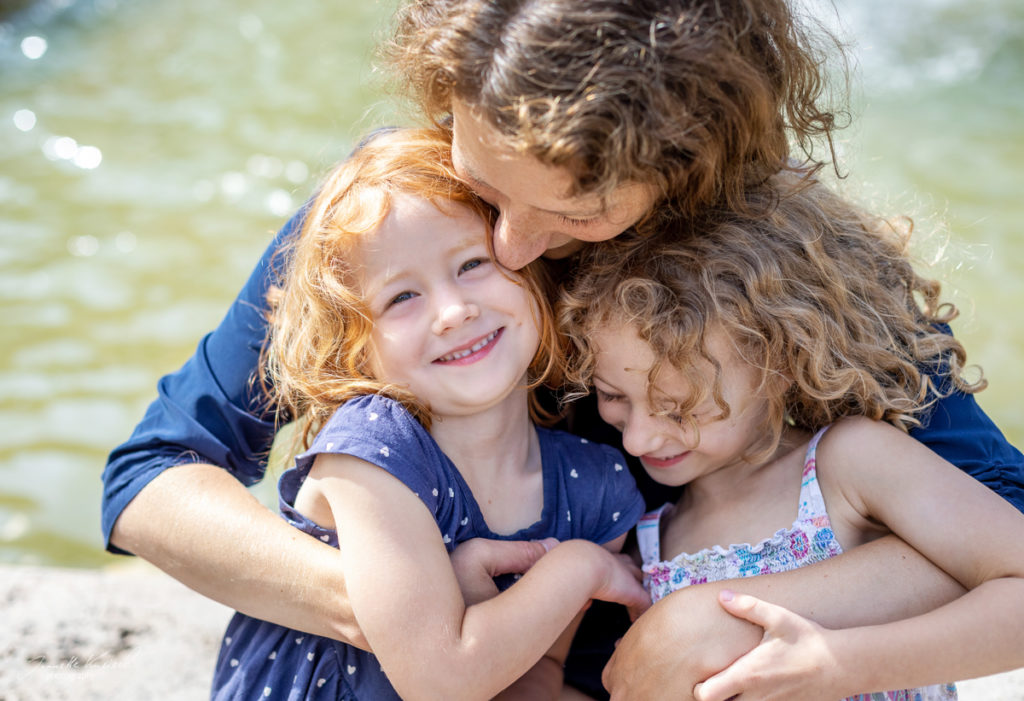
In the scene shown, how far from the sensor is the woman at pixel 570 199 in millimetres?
1546

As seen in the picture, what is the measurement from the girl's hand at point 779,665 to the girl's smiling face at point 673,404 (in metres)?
0.36

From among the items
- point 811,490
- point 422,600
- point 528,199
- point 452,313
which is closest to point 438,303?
point 452,313

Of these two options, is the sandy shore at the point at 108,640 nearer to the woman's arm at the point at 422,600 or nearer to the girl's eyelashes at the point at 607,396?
the woman's arm at the point at 422,600

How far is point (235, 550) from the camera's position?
1925 mm

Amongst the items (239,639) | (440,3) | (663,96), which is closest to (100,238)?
(239,639)

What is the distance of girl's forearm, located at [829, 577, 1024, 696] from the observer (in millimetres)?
1695

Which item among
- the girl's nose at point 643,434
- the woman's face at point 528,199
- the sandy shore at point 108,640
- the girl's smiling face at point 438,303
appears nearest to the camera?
the woman's face at point 528,199

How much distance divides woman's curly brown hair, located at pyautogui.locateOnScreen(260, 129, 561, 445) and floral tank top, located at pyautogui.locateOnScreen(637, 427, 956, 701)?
1.62 feet

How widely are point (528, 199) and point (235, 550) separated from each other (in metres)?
0.87

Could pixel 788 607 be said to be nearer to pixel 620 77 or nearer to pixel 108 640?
pixel 620 77

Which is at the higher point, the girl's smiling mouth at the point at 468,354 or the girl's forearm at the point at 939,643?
the girl's smiling mouth at the point at 468,354

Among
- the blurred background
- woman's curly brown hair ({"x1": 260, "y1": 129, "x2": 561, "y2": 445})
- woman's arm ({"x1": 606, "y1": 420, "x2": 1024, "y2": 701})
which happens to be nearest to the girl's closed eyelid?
woman's curly brown hair ({"x1": 260, "y1": 129, "x2": 561, "y2": 445})

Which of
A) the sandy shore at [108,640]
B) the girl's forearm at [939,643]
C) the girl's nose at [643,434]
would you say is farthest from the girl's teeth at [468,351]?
the sandy shore at [108,640]

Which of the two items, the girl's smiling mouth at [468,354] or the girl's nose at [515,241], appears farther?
the girl's smiling mouth at [468,354]
